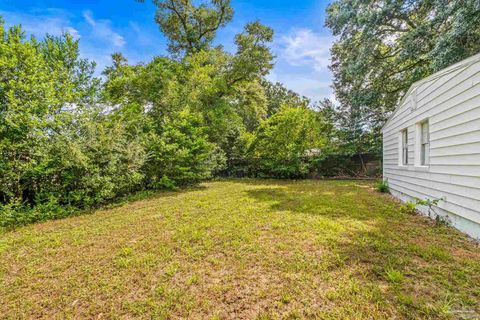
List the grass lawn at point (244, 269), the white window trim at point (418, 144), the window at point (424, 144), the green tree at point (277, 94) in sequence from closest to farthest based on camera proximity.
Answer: the grass lawn at point (244, 269), the window at point (424, 144), the white window trim at point (418, 144), the green tree at point (277, 94)

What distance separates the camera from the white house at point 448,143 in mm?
2930

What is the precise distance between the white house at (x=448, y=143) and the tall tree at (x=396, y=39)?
11.0 ft

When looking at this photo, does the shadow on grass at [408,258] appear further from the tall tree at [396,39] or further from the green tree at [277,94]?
the green tree at [277,94]

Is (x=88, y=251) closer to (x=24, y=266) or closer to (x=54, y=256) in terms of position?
(x=54, y=256)

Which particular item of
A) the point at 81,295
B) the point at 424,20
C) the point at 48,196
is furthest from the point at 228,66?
the point at 81,295

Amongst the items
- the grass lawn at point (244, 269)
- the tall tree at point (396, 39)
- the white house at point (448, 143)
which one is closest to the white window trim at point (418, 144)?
the white house at point (448, 143)

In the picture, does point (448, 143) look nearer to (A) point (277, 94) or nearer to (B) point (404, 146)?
(B) point (404, 146)

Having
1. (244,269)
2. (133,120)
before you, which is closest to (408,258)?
(244,269)

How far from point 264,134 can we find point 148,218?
8282 mm

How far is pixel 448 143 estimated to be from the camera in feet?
11.5

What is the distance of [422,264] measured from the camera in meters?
2.46

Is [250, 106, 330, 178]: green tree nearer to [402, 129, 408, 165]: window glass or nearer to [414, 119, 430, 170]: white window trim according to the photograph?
[402, 129, 408, 165]: window glass

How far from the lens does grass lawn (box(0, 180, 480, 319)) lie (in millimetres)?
1896

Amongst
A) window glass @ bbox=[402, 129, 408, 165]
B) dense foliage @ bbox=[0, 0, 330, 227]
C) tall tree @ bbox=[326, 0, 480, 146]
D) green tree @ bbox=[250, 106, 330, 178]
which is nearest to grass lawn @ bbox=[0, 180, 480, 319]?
dense foliage @ bbox=[0, 0, 330, 227]
